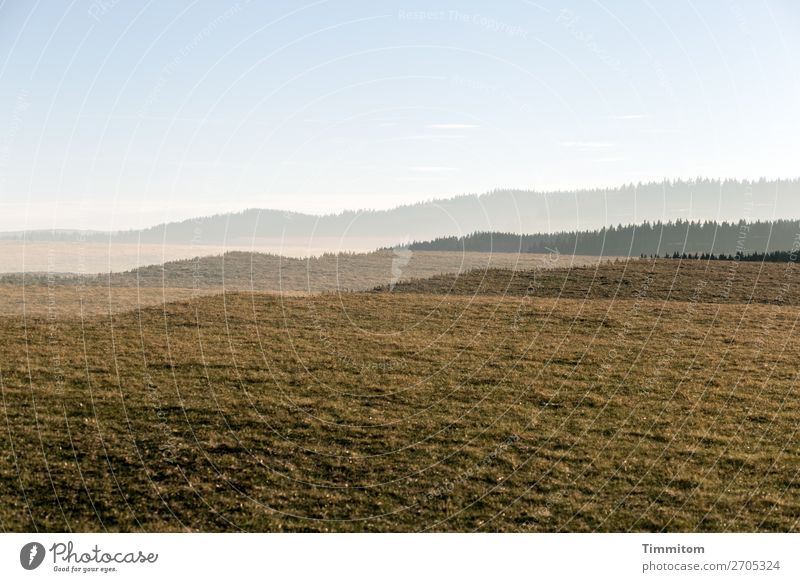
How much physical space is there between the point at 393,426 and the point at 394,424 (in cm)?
27

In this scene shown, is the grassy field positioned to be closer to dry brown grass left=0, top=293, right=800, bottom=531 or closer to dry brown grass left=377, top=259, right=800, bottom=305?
dry brown grass left=0, top=293, right=800, bottom=531

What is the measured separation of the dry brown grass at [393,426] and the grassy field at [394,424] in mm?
113

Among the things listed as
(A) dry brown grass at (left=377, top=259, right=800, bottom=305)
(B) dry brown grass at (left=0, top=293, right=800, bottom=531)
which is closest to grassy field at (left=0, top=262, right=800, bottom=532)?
(B) dry brown grass at (left=0, top=293, right=800, bottom=531)

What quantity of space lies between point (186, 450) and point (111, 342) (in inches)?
879

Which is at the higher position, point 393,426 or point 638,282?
point 638,282

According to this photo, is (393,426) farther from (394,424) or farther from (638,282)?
(638,282)

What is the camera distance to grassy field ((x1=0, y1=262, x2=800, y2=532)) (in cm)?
1997

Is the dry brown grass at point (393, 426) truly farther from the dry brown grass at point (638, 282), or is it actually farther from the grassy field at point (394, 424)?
the dry brown grass at point (638, 282)

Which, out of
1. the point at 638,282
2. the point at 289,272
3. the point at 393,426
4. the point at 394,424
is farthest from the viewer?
the point at 289,272

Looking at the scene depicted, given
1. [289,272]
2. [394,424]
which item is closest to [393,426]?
[394,424]

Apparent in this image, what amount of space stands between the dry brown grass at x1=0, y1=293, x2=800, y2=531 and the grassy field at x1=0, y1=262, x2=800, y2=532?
0.37 feet

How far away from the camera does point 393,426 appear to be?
28094mm

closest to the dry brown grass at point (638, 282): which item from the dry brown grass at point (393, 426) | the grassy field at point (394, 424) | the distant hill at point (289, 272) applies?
the distant hill at point (289, 272)

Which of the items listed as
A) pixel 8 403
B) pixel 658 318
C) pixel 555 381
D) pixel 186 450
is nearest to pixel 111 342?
pixel 8 403
